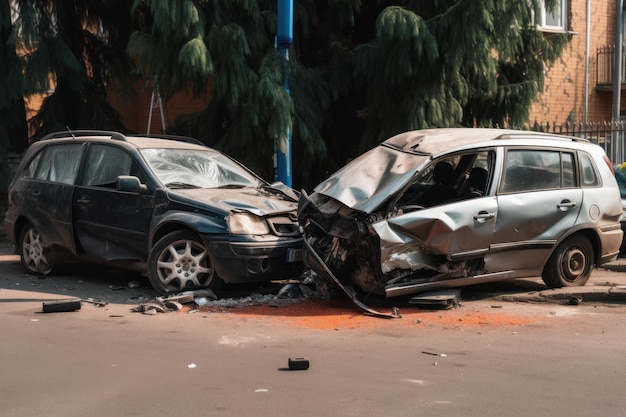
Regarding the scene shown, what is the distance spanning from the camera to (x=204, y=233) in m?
7.73

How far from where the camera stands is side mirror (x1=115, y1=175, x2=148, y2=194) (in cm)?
824

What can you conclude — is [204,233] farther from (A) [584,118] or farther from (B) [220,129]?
(A) [584,118]

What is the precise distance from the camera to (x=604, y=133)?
14.2 metres

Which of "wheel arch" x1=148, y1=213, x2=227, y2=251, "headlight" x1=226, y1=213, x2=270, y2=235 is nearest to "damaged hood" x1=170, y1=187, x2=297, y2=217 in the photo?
"headlight" x1=226, y1=213, x2=270, y2=235

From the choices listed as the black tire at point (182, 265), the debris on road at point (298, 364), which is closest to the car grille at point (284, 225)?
the black tire at point (182, 265)

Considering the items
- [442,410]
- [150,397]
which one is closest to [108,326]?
[150,397]

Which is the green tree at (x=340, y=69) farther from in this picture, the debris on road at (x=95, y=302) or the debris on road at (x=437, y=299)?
the debris on road at (x=437, y=299)

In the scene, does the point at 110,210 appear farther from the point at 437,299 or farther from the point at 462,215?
the point at 462,215

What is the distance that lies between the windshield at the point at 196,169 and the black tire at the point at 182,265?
79 centimetres

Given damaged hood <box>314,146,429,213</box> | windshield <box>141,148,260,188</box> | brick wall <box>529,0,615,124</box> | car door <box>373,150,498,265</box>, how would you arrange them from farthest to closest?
brick wall <box>529,0,615,124</box> < windshield <box>141,148,260,188</box> < damaged hood <box>314,146,429,213</box> < car door <box>373,150,498,265</box>

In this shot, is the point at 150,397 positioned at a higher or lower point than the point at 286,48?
lower

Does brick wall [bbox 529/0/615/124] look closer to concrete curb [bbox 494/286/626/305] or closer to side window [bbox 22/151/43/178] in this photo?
concrete curb [bbox 494/286/626/305]

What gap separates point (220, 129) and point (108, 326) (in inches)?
256

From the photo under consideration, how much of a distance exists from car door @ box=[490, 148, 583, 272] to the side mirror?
3755 millimetres
